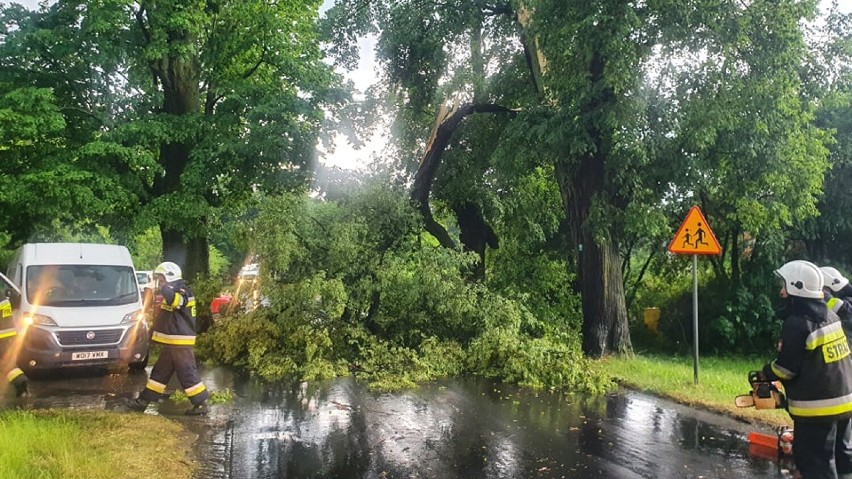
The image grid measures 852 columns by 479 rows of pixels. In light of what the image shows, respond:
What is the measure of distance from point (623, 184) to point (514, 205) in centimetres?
620

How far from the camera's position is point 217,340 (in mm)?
12031

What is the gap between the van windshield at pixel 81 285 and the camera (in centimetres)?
1034

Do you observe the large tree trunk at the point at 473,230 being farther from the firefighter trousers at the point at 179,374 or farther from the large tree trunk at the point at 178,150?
the firefighter trousers at the point at 179,374

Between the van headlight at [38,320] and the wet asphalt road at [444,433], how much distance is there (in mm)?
957

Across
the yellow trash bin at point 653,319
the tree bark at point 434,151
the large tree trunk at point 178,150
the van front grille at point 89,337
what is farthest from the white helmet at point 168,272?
the yellow trash bin at point 653,319

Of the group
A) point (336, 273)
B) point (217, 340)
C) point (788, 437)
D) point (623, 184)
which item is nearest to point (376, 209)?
point (336, 273)

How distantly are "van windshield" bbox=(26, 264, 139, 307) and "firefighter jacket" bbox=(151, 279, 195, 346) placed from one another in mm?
3233

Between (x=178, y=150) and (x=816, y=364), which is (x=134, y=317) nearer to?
(x=178, y=150)

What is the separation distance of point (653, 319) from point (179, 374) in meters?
13.6

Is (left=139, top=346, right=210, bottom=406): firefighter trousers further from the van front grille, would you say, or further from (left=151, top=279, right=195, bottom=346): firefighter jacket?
the van front grille

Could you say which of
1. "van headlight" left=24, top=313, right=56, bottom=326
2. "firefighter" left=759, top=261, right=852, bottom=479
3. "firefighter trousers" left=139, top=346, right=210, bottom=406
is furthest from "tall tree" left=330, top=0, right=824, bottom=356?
"van headlight" left=24, top=313, right=56, bottom=326

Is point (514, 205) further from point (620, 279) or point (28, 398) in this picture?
point (28, 398)

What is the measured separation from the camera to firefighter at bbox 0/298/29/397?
8.84 meters

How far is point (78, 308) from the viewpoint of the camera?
1016cm
